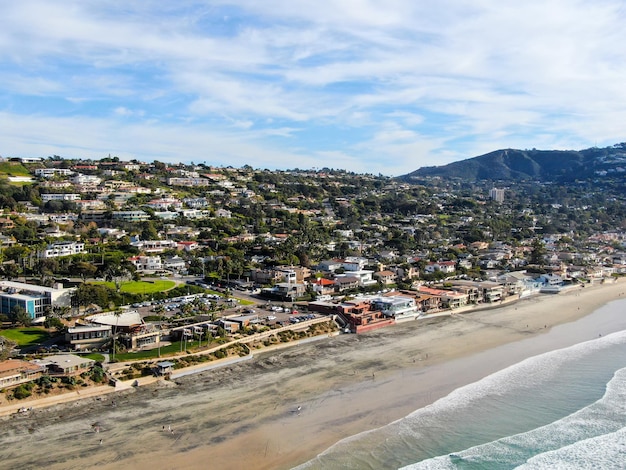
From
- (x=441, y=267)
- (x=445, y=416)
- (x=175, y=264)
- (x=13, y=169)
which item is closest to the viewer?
(x=445, y=416)

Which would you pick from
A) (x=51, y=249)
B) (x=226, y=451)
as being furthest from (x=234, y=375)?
(x=51, y=249)

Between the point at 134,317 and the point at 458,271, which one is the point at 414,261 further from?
the point at 134,317

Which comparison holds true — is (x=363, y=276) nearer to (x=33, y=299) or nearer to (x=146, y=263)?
(x=146, y=263)

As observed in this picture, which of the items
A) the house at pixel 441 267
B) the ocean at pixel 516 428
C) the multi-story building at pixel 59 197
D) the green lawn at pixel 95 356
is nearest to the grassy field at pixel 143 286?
the green lawn at pixel 95 356

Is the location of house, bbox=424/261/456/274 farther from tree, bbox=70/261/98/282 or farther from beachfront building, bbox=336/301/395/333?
tree, bbox=70/261/98/282

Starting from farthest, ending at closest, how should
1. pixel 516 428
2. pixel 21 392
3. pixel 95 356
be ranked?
1. pixel 95 356
2. pixel 21 392
3. pixel 516 428

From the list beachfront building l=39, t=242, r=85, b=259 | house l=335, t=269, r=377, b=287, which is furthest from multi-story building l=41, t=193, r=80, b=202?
house l=335, t=269, r=377, b=287

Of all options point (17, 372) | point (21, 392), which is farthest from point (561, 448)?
point (17, 372)
